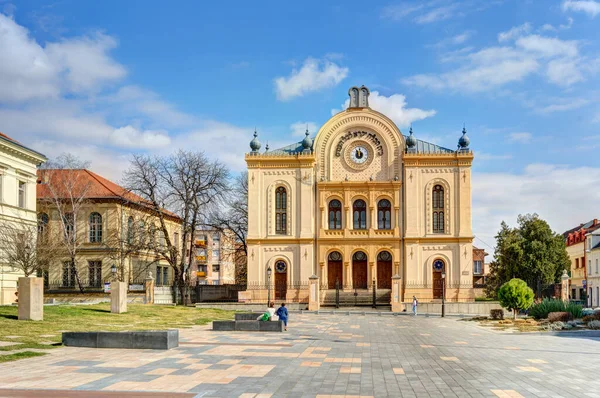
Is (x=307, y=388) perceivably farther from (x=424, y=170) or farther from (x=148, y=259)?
(x=148, y=259)

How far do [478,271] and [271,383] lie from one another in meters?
91.7

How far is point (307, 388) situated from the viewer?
12.1 meters

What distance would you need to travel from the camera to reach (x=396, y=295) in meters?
46.2

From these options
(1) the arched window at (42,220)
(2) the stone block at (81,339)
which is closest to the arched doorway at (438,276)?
(1) the arched window at (42,220)

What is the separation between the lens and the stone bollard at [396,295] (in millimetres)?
45688

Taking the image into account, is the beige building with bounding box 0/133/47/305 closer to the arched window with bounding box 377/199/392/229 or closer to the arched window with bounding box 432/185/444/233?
the arched window with bounding box 377/199/392/229

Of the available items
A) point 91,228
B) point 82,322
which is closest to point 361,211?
point 91,228

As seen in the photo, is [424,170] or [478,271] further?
[478,271]

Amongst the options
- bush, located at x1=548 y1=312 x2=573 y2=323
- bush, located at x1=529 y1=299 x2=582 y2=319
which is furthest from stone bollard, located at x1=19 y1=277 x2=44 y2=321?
bush, located at x1=529 y1=299 x2=582 y2=319

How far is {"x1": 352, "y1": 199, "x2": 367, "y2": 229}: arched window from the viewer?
5238 cm

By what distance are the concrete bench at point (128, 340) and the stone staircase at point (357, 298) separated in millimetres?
31890

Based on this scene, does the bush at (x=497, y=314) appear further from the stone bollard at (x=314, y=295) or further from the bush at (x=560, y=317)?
the stone bollard at (x=314, y=295)

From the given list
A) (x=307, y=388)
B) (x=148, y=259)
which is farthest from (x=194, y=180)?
(x=307, y=388)

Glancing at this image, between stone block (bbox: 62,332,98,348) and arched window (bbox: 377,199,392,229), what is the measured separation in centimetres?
3616
